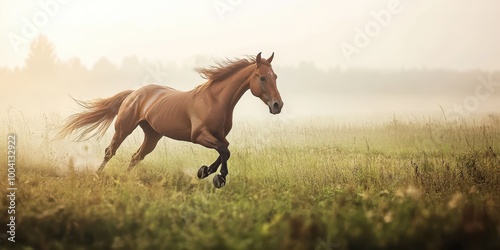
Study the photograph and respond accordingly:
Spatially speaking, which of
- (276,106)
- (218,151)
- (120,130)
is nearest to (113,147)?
(120,130)

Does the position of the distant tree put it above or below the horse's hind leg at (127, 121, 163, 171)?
above

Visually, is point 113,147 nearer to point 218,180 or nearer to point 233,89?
point 218,180

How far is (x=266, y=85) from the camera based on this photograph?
6379 millimetres

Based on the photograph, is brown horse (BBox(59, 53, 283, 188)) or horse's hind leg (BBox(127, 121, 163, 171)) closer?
brown horse (BBox(59, 53, 283, 188))

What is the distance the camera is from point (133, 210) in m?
4.61

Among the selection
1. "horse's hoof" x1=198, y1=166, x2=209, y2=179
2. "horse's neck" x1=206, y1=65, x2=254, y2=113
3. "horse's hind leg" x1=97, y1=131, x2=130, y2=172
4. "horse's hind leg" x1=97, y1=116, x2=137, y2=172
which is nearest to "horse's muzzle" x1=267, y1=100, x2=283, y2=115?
"horse's neck" x1=206, y1=65, x2=254, y2=113

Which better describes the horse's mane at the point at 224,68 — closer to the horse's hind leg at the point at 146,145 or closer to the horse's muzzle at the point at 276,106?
the horse's muzzle at the point at 276,106

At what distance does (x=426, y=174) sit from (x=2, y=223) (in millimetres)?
5362

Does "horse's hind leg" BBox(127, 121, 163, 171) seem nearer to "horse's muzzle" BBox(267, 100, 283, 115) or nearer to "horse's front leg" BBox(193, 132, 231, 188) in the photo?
"horse's front leg" BBox(193, 132, 231, 188)

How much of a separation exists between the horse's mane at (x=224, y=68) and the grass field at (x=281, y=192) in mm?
1405

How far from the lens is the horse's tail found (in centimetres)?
786

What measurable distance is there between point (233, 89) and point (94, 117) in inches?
97.2

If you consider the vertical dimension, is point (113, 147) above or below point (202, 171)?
above

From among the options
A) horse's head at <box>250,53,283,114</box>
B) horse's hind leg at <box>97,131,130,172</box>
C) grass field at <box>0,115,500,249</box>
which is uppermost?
horse's head at <box>250,53,283,114</box>
